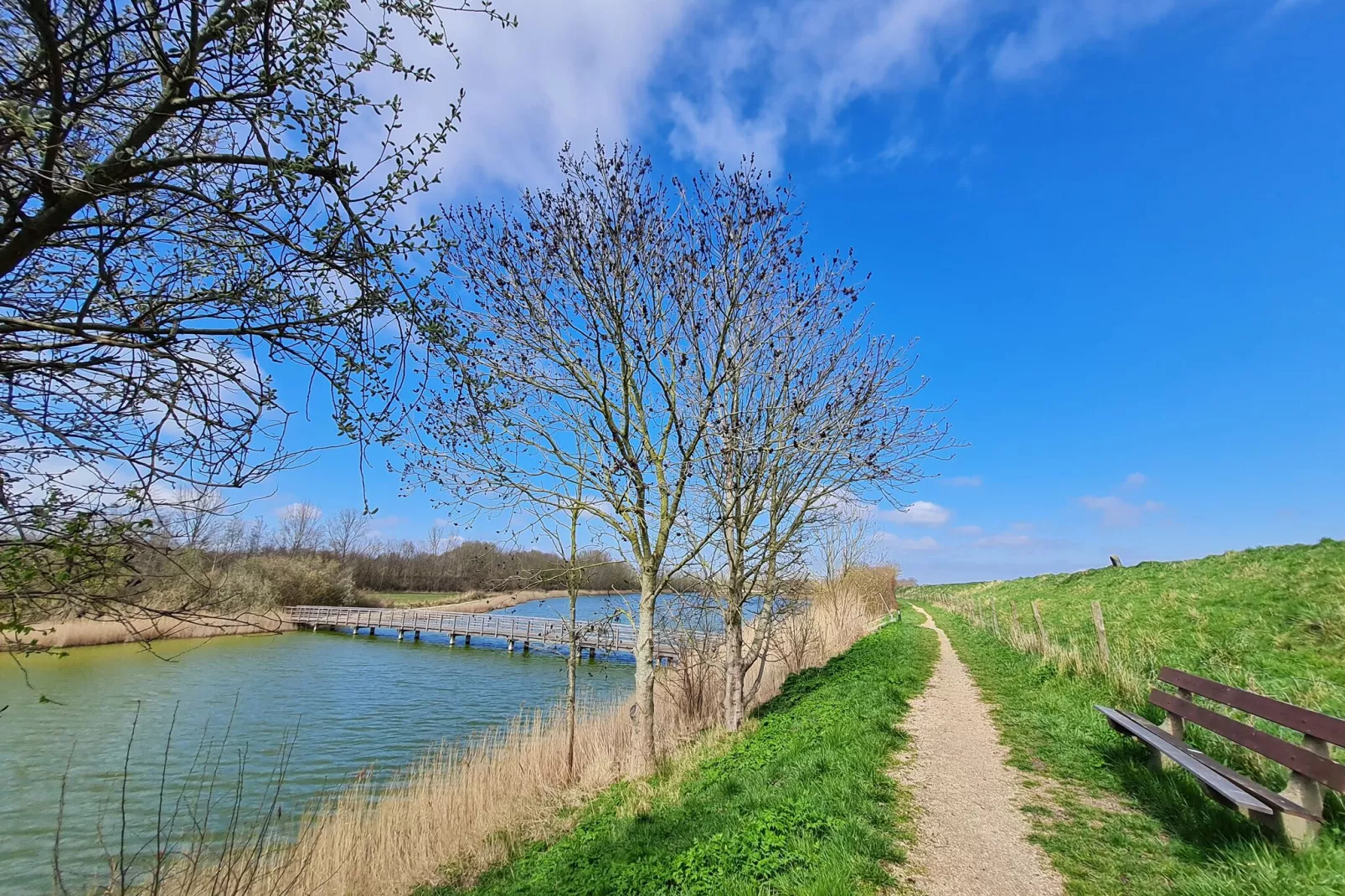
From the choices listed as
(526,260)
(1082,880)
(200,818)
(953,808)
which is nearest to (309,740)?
(200,818)

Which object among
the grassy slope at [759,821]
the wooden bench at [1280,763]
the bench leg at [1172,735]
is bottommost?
the grassy slope at [759,821]

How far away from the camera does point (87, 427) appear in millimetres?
2754

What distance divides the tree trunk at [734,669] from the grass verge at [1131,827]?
371 cm

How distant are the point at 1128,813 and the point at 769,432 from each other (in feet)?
19.8

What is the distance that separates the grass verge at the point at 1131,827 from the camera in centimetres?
341

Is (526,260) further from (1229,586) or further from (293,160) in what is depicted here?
(1229,586)

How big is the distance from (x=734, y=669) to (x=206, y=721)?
43.5 ft

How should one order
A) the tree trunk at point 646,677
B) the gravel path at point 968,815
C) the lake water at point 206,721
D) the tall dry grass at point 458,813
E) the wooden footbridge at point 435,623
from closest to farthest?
1. the gravel path at point 968,815
2. the tall dry grass at point 458,813
3. the tree trunk at point 646,677
4. the lake water at point 206,721
5. the wooden footbridge at point 435,623

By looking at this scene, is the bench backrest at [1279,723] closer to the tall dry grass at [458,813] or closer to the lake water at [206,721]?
the lake water at [206,721]

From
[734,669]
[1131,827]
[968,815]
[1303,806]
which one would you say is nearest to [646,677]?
[734,669]

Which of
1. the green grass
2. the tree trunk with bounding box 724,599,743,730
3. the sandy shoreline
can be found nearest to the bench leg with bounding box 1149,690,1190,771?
the green grass

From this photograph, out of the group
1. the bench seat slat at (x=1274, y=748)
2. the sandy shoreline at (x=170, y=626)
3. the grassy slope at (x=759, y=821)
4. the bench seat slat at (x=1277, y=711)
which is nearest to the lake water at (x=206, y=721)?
the sandy shoreline at (x=170, y=626)

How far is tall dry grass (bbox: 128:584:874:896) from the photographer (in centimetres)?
629

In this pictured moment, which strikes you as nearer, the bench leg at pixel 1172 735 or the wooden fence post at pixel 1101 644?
the bench leg at pixel 1172 735
